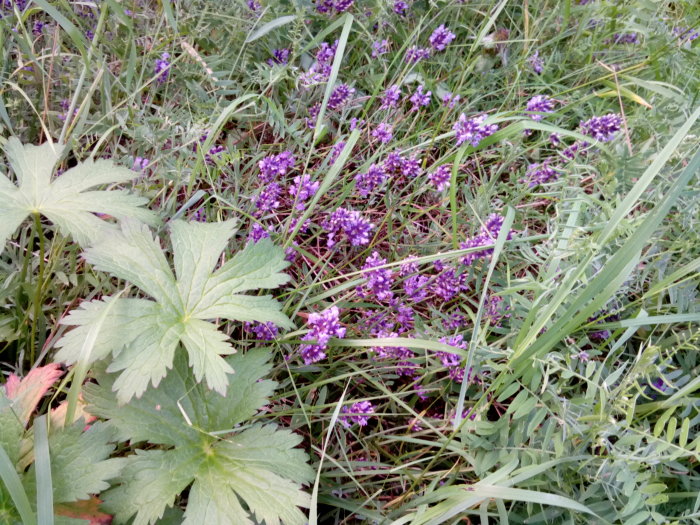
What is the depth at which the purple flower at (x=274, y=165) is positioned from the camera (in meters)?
2.45

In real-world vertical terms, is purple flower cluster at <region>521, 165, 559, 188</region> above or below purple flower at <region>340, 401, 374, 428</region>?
above

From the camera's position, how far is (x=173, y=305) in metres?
1.70

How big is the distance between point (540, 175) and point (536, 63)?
0.82 meters

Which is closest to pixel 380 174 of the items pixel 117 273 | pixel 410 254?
pixel 410 254

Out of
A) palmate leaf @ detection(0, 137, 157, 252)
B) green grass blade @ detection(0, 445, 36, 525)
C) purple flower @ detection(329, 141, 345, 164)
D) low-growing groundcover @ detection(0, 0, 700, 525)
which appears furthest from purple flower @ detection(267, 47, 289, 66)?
green grass blade @ detection(0, 445, 36, 525)

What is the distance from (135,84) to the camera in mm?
2670

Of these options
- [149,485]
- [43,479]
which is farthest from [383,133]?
[43,479]

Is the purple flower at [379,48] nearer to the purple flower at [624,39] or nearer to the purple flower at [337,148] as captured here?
the purple flower at [337,148]

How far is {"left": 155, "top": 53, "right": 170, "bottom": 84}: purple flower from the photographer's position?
2554mm

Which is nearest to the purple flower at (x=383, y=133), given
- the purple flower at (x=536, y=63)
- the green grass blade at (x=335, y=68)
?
the green grass blade at (x=335, y=68)

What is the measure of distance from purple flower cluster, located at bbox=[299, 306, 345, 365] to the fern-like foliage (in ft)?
0.81

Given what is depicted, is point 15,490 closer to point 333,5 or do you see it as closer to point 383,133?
point 383,133

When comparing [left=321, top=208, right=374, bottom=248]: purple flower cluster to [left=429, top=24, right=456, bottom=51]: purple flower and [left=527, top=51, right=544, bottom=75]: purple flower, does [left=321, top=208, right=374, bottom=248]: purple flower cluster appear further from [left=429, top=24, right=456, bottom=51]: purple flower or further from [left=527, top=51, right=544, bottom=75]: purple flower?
[left=527, top=51, right=544, bottom=75]: purple flower

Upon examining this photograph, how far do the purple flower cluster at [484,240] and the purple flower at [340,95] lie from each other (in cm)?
88
